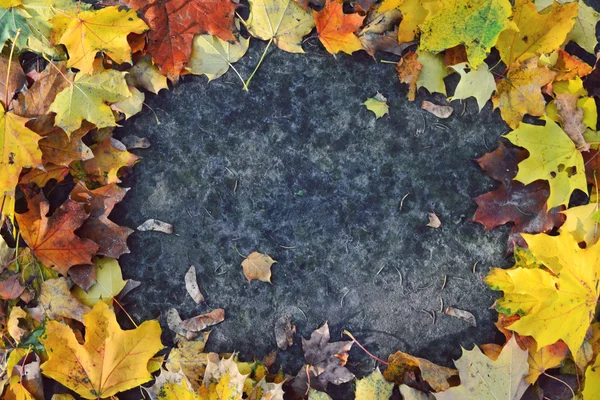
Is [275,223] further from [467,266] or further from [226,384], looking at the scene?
[467,266]

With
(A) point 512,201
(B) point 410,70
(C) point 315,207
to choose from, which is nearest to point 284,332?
(C) point 315,207

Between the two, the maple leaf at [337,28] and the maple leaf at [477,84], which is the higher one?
the maple leaf at [337,28]

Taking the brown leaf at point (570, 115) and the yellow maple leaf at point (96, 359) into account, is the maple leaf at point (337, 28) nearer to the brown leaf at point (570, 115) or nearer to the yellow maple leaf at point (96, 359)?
the brown leaf at point (570, 115)

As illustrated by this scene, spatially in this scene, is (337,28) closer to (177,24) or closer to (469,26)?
(469,26)

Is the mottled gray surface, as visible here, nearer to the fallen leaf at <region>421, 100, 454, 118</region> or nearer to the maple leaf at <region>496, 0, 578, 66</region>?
the fallen leaf at <region>421, 100, 454, 118</region>

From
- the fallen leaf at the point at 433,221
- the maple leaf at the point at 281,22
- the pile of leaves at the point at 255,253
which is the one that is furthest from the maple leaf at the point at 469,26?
the fallen leaf at the point at 433,221

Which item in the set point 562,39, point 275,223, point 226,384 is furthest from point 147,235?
point 562,39

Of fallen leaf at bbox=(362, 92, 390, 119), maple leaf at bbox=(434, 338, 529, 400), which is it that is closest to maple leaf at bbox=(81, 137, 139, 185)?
fallen leaf at bbox=(362, 92, 390, 119)
